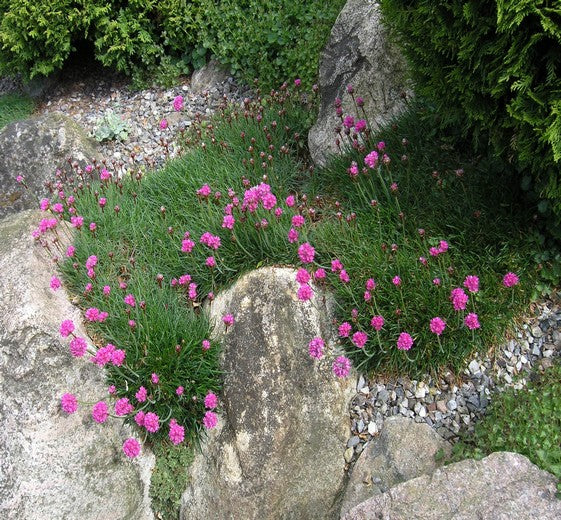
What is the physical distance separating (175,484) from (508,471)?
7.70 feet

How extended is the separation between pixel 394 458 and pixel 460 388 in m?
0.73

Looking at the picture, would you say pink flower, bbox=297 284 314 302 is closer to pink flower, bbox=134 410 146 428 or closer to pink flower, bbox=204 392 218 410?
pink flower, bbox=204 392 218 410

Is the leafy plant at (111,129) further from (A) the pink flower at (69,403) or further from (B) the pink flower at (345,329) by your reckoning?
(B) the pink flower at (345,329)

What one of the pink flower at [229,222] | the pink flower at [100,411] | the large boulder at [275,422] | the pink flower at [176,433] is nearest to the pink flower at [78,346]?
the pink flower at [100,411]

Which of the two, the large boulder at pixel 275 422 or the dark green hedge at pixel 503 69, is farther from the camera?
the large boulder at pixel 275 422

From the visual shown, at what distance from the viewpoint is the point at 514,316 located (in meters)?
4.25

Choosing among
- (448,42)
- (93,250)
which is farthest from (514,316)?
(93,250)

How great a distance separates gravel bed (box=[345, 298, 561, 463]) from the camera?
4039 millimetres

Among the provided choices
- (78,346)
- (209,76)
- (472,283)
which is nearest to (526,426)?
(472,283)

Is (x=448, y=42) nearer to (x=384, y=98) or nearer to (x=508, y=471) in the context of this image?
(x=384, y=98)

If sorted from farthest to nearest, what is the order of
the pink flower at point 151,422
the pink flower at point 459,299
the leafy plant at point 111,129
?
1. the leafy plant at point 111,129
2. the pink flower at point 151,422
3. the pink flower at point 459,299

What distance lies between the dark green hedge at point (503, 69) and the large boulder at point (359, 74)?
4.22 ft

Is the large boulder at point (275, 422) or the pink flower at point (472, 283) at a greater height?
the pink flower at point (472, 283)

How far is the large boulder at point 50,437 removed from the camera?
12.9 ft
